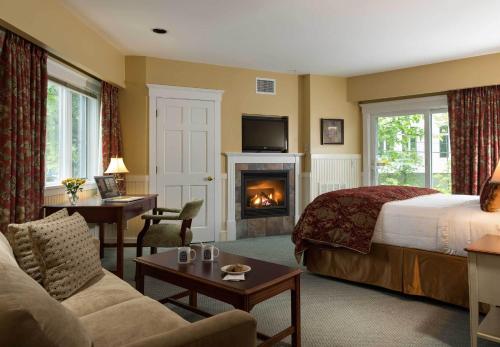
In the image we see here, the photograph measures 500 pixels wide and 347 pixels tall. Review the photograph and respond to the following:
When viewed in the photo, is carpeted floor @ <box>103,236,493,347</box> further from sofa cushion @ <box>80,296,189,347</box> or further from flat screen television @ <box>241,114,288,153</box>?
flat screen television @ <box>241,114,288,153</box>

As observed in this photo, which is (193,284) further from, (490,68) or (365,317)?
(490,68)

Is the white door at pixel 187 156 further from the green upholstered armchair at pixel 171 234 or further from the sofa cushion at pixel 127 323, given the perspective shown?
the sofa cushion at pixel 127 323

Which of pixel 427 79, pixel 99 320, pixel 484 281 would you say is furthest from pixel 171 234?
pixel 427 79

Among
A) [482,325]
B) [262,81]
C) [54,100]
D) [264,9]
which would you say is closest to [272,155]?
[262,81]

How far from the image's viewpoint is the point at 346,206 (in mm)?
3387

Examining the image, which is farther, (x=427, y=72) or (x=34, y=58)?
(x=427, y=72)

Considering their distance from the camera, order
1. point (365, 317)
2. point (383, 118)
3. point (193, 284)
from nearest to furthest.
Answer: point (193, 284), point (365, 317), point (383, 118)

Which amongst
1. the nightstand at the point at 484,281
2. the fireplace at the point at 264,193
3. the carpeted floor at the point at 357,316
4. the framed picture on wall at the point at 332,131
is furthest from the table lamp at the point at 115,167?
the nightstand at the point at 484,281

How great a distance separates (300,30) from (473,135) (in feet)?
9.72

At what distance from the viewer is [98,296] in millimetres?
1874

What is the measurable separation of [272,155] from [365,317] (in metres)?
3.34

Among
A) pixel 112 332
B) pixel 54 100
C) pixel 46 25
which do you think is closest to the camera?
pixel 112 332

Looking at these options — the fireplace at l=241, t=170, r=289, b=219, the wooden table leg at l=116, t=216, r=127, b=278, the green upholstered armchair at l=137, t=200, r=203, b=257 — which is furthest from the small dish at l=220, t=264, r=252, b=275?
the fireplace at l=241, t=170, r=289, b=219

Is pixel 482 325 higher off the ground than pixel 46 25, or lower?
lower
